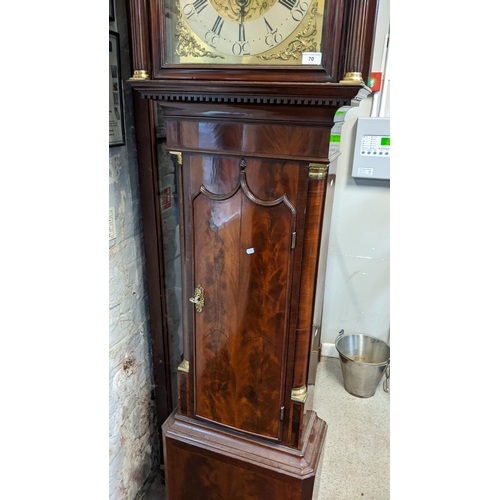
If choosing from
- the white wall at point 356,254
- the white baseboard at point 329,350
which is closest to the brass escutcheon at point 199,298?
the white wall at point 356,254

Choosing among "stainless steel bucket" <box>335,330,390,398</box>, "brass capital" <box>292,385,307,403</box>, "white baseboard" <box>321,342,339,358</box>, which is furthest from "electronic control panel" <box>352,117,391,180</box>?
"brass capital" <box>292,385,307,403</box>

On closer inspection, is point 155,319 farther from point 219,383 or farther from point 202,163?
point 202,163

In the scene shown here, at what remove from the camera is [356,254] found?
2.11 metres

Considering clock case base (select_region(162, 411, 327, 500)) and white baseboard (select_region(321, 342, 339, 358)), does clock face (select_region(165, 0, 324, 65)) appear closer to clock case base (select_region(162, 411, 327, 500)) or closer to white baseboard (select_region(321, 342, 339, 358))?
clock case base (select_region(162, 411, 327, 500))

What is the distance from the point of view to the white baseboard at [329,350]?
233 centimetres

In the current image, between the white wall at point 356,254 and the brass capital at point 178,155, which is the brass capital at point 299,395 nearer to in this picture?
the brass capital at point 178,155

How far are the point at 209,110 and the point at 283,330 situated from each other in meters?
0.56

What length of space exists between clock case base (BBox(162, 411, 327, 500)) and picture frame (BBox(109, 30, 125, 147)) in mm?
849

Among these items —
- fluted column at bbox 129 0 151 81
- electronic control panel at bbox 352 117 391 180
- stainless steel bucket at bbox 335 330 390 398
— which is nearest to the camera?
fluted column at bbox 129 0 151 81

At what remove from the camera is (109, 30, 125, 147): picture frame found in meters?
1.02

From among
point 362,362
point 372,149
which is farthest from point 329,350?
point 372,149

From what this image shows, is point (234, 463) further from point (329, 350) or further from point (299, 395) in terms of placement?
point (329, 350)

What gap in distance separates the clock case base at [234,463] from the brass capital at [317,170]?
0.74 m

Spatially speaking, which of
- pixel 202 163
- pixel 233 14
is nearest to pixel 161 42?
pixel 233 14
